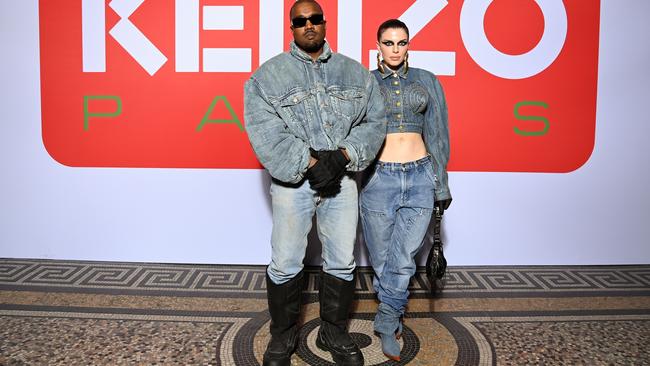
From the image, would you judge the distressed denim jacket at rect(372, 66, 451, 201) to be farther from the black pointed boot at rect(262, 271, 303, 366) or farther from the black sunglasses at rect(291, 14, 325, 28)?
the black pointed boot at rect(262, 271, 303, 366)

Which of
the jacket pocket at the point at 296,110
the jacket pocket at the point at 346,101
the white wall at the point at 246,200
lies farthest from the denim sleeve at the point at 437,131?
the white wall at the point at 246,200

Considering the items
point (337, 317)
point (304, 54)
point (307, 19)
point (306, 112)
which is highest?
point (307, 19)

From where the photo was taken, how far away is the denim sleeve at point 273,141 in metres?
2.13

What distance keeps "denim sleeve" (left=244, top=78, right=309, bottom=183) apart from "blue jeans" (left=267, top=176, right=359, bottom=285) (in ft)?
0.40

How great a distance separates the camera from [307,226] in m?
2.30

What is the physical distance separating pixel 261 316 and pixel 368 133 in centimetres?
132

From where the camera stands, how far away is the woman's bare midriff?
2500mm

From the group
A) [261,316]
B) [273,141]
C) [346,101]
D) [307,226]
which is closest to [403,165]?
[346,101]

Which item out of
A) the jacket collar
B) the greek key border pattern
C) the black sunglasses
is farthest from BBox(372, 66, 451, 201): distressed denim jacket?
the greek key border pattern

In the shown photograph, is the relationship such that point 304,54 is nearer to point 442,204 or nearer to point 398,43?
point 398,43

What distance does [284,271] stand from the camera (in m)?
2.28

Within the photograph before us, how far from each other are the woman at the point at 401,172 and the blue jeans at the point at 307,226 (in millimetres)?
261

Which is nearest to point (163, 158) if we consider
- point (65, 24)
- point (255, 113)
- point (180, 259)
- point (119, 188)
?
point (119, 188)

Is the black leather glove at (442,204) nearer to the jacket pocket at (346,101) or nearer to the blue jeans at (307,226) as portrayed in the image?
the blue jeans at (307,226)
